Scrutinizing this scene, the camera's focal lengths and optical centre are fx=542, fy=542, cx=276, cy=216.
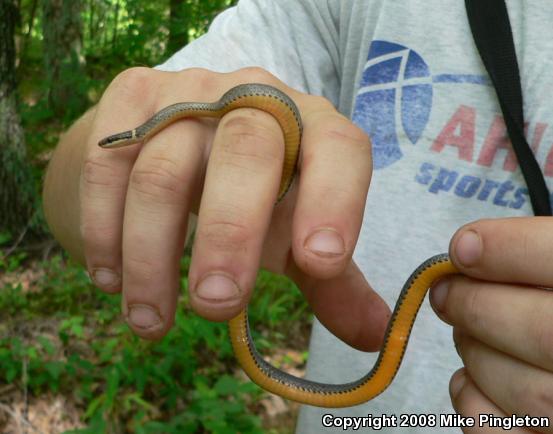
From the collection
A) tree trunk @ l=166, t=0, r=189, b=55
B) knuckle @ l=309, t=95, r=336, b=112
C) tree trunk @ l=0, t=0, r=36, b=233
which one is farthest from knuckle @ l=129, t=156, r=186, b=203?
tree trunk @ l=0, t=0, r=36, b=233

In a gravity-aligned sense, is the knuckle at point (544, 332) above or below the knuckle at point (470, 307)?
above

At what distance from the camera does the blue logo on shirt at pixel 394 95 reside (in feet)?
6.37

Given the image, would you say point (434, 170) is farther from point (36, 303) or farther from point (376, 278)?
point (36, 303)

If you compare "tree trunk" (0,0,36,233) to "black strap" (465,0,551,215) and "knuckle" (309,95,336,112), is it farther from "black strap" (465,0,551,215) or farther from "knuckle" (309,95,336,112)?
"knuckle" (309,95,336,112)

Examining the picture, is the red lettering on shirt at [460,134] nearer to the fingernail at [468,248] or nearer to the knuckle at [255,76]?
the fingernail at [468,248]

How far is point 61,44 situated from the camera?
315 inches

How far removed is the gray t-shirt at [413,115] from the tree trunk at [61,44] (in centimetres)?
525

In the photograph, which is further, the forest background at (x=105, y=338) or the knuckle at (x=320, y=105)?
the forest background at (x=105, y=338)

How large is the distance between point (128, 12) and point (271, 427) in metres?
3.70

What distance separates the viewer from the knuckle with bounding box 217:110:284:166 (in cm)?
106

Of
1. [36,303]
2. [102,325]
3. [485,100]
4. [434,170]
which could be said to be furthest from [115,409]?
[485,100]

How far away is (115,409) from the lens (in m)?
3.47

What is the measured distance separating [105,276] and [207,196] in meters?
0.37

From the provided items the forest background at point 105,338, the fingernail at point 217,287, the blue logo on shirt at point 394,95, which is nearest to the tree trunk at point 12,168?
the forest background at point 105,338
